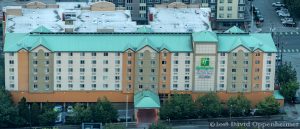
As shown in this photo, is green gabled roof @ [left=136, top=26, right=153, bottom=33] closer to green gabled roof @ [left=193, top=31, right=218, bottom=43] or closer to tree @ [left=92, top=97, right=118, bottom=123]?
green gabled roof @ [left=193, top=31, right=218, bottom=43]

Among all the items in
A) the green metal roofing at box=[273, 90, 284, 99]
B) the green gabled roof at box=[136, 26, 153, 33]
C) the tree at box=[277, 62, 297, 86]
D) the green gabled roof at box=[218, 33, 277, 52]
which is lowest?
the green metal roofing at box=[273, 90, 284, 99]

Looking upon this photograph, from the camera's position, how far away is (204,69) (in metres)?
146

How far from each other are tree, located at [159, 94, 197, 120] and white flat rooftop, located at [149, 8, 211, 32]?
15.9 meters

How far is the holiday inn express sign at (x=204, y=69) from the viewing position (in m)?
145

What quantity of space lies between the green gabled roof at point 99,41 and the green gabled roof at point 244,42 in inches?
150

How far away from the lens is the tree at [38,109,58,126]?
140 m

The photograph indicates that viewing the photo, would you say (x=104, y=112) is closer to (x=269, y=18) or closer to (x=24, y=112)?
(x=24, y=112)

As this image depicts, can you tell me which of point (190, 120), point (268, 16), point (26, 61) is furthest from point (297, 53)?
point (26, 61)

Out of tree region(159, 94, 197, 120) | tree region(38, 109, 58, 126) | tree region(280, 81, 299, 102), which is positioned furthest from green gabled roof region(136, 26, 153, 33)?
tree region(280, 81, 299, 102)

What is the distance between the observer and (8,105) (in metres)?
141

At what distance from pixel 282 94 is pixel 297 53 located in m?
16.8

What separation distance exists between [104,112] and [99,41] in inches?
358

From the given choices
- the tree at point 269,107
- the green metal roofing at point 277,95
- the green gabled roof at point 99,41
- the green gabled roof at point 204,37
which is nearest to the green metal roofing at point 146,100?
the green gabled roof at point 99,41

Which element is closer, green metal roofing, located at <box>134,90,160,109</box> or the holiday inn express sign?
green metal roofing, located at <box>134,90,160,109</box>
